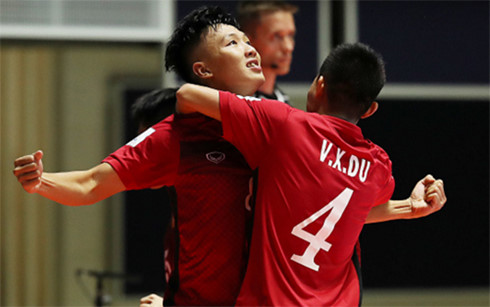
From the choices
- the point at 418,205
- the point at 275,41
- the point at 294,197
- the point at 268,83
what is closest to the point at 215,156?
the point at 294,197

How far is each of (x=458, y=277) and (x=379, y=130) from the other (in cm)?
132

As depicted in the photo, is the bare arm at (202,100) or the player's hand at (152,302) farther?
the player's hand at (152,302)

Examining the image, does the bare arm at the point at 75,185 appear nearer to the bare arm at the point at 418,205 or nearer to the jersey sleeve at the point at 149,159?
the jersey sleeve at the point at 149,159

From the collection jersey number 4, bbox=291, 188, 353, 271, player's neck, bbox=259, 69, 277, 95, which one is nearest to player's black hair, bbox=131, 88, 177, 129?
player's neck, bbox=259, 69, 277, 95

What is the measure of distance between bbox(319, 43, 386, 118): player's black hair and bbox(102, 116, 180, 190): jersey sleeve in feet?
1.44

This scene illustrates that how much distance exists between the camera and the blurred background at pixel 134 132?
4441mm

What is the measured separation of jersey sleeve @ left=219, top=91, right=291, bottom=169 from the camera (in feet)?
5.62

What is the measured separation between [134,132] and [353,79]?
4.64 m

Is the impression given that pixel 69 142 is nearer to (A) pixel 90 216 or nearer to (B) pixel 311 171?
(A) pixel 90 216

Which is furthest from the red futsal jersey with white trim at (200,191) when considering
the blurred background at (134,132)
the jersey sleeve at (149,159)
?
the blurred background at (134,132)

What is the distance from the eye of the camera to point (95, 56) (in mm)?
6691

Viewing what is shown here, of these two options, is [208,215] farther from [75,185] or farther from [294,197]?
[75,185]

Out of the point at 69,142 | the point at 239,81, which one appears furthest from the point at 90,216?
the point at 239,81

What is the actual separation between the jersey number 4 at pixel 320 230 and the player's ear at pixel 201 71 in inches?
19.3
